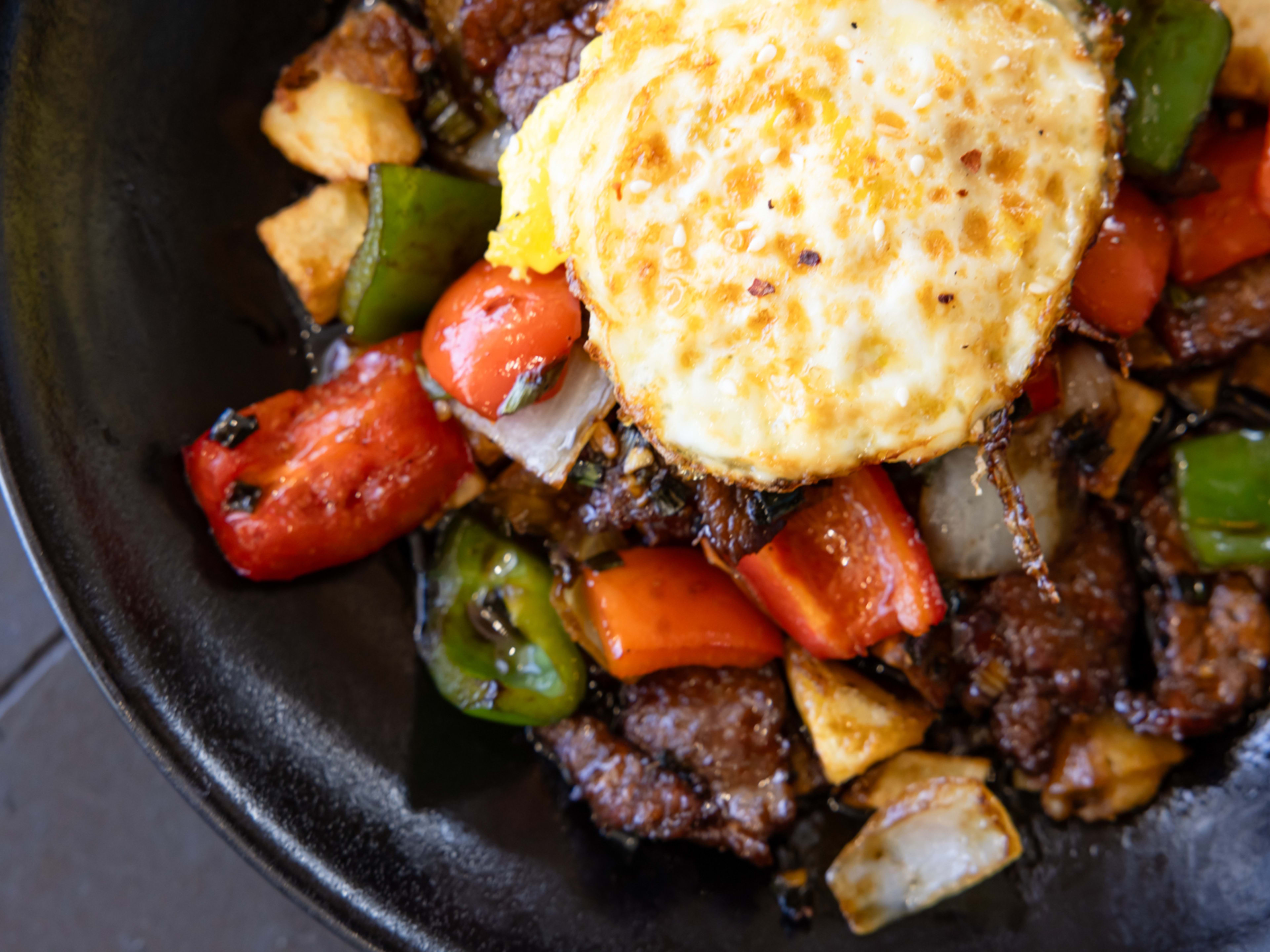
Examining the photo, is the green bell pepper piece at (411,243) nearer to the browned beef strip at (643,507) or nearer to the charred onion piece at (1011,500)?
Result: the browned beef strip at (643,507)

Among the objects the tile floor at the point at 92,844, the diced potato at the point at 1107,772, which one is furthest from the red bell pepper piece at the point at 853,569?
the tile floor at the point at 92,844

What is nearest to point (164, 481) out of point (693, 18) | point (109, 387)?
point (109, 387)

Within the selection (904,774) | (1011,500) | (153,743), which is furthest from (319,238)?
(904,774)

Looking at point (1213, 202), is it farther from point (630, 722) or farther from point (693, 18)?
point (630, 722)

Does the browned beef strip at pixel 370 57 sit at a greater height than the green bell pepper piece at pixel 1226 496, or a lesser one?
greater

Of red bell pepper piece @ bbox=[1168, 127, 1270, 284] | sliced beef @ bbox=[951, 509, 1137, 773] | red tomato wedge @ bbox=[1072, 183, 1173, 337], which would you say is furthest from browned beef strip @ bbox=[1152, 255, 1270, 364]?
sliced beef @ bbox=[951, 509, 1137, 773]
